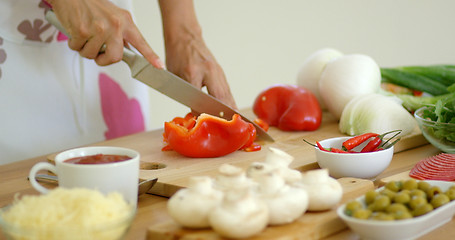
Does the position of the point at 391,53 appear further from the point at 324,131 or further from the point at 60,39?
the point at 60,39

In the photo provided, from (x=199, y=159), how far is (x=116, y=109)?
0.78m

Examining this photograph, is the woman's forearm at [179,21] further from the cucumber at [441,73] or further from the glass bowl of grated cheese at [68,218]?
the glass bowl of grated cheese at [68,218]

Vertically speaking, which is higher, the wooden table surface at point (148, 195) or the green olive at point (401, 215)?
the green olive at point (401, 215)

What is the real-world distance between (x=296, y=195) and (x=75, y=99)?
1.40 meters

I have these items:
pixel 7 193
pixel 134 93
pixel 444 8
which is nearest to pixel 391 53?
pixel 444 8

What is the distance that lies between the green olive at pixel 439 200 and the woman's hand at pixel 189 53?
103 centimetres

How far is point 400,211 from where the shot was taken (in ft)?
3.26

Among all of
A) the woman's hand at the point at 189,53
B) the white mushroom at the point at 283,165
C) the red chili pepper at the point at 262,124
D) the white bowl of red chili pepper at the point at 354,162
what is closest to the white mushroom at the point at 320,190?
the white mushroom at the point at 283,165

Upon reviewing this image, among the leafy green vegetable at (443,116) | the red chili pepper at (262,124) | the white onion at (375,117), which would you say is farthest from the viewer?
the red chili pepper at (262,124)

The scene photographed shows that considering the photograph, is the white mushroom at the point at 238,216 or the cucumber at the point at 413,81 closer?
the white mushroom at the point at 238,216

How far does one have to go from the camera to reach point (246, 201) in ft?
3.00

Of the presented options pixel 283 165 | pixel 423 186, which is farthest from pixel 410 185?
pixel 283 165

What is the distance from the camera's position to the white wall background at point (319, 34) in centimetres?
415

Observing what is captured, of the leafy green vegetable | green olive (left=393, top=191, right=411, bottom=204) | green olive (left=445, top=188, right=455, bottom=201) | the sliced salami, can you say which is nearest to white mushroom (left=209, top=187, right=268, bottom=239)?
green olive (left=393, top=191, right=411, bottom=204)
